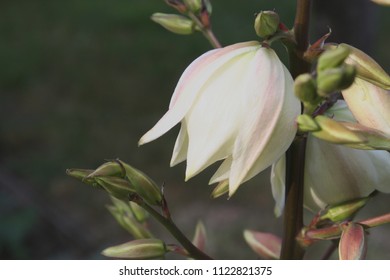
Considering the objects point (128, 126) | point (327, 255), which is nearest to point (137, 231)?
point (327, 255)

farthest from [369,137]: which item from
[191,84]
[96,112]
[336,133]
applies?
[96,112]

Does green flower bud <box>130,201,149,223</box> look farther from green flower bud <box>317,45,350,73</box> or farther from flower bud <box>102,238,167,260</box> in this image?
green flower bud <box>317,45,350,73</box>

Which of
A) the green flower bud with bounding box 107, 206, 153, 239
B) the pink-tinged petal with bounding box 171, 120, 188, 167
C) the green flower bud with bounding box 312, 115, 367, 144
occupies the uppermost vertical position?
the green flower bud with bounding box 312, 115, 367, 144

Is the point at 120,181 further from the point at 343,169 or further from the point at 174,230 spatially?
the point at 343,169

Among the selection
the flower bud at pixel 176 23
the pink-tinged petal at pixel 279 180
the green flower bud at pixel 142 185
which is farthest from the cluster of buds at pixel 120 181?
the flower bud at pixel 176 23

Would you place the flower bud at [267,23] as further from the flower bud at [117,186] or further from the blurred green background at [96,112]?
the blurred green background at [96,112]

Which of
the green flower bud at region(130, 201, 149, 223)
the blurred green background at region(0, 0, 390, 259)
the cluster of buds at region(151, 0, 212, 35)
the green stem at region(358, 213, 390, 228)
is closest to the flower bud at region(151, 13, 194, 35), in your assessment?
the cluster of buds at region(151, 0, 212, 35)
